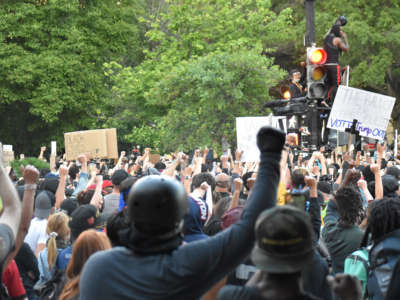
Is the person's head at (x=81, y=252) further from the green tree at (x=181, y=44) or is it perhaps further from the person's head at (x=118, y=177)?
the green tree at (x=181, y=44)

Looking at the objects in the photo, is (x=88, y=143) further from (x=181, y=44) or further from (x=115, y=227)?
(x=181, y=44)

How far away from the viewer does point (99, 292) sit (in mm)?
2590

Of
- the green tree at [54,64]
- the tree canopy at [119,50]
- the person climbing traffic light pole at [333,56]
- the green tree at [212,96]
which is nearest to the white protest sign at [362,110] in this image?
the person climbing traffic light pole at [333,56]

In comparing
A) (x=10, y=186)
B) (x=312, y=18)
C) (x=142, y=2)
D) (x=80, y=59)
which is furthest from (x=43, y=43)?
(x=10, y=186)

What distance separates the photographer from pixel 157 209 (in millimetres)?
2586

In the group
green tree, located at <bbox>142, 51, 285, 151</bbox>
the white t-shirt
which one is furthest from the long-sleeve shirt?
green tree, located at <bbox>142, 51, 285, 151</bbox>

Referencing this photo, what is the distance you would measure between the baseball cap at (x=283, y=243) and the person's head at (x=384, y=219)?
1.88 m

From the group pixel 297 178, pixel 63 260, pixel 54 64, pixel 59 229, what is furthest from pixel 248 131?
pixel 54 64

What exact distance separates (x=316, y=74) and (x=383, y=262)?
622 centimetres

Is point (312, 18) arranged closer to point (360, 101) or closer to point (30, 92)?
point (360, 101)

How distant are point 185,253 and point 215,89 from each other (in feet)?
53.1

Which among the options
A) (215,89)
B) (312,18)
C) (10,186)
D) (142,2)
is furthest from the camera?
(142,2)

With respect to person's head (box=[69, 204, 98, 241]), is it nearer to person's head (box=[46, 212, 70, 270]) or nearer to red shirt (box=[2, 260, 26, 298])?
person's head (box=[46, 212, 70, 270])

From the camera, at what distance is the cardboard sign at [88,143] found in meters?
14.9
